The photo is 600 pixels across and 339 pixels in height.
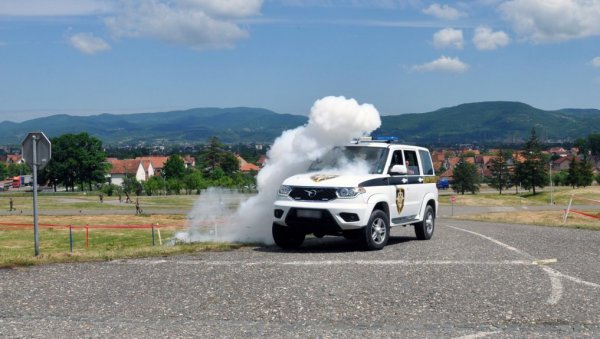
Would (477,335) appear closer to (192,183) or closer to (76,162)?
(192,183)

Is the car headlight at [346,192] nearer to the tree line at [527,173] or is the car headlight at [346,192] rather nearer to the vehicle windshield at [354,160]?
the vehicle windshield at [354,160]

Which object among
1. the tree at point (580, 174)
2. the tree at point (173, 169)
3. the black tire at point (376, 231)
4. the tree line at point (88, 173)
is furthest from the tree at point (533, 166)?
the black tire at point (376, 231)

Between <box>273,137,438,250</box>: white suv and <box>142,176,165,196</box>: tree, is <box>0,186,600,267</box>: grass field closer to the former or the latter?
<box>273,137,438,250</box>: white suv

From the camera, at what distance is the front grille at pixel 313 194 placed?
495 inches

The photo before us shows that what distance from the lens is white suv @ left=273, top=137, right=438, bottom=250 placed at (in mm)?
12492

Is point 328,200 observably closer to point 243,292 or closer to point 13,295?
point 243,292

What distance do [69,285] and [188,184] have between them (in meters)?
116

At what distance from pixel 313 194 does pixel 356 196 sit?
2.82ft

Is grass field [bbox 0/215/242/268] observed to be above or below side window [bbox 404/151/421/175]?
below

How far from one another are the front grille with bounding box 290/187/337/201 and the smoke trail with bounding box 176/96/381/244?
217 cm

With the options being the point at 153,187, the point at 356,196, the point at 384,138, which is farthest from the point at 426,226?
the point at 153,187

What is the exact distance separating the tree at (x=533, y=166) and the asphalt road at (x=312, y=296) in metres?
111

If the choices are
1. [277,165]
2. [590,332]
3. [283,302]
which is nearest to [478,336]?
[590,332]

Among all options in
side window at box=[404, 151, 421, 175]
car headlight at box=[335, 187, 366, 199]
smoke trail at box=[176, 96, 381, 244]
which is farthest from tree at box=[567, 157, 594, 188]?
car headlight at box=[335, 187, 366, 199]
